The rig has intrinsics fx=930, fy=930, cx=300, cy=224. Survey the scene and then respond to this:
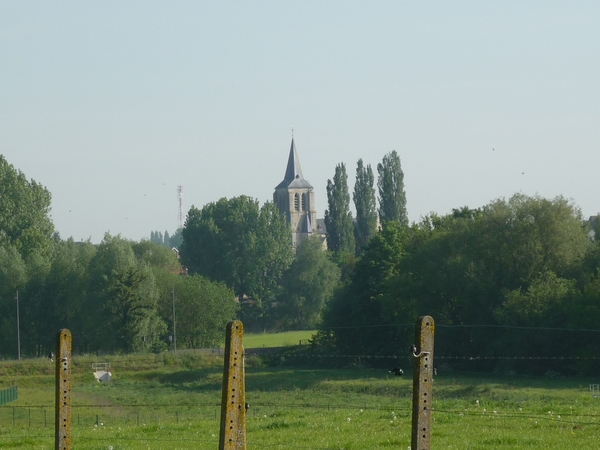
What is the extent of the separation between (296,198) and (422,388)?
181337mm

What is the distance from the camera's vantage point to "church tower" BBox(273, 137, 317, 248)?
7421 inches

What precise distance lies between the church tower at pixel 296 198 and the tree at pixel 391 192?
202ft

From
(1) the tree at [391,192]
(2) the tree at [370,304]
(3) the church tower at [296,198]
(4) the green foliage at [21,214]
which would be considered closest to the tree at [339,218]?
(1) the tree at [391,192]

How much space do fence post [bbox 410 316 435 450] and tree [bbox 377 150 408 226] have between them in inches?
4503

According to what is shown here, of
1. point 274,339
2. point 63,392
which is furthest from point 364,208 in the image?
point 63,392

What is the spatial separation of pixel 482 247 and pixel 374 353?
10938 mm

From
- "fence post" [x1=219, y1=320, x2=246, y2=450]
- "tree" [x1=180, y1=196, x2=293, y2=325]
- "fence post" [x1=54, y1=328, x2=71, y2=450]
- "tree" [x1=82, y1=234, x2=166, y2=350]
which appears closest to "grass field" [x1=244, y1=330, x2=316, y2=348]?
"tree" [x1=180, y1=196, x2=293, y2=325]

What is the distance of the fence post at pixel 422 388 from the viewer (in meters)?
8.53

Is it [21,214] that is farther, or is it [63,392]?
[21,214]

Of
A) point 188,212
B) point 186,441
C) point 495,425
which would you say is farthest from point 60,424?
point 188,212

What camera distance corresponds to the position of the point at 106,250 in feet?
281

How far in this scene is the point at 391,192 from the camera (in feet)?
409

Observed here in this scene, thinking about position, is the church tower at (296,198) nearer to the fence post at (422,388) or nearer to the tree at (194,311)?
the tree at (194,311)

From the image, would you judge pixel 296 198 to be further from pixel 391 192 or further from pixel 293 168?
pixel 391 192
